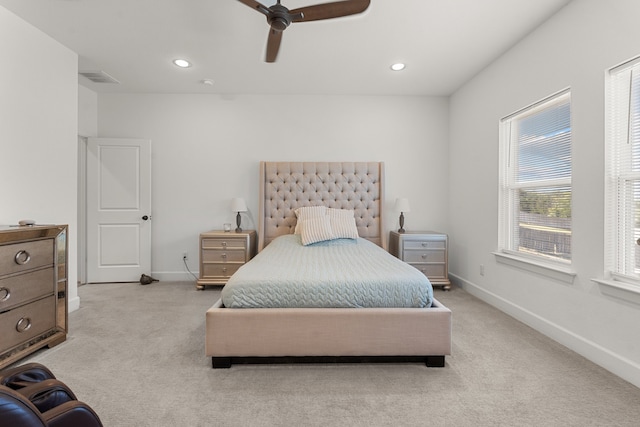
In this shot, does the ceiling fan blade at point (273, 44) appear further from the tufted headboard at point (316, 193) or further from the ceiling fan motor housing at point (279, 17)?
the tufted headboard at point (316, 193)

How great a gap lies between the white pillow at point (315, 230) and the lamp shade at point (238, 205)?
0.90m

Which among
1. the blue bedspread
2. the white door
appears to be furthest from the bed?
the white door

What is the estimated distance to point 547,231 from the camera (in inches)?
107

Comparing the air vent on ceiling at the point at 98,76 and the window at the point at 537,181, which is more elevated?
the air vent on ceiling at the point at 98,76

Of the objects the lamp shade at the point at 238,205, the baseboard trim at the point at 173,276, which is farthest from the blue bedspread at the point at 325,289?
the baseboard trim at the point at 173,276

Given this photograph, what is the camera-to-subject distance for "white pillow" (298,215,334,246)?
3.36 metres

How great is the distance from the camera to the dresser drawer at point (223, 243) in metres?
3.79

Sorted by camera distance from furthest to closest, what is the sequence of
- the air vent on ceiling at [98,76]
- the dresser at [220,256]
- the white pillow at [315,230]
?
1. the dresser at [220,256]
2. the air vent on ceiling at [98,76]
3. the white pillow at [315,230]

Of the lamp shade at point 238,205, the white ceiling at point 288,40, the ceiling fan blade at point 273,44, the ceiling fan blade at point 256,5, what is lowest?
the lamp shade at point 238,205

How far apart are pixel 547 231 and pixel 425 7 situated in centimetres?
215

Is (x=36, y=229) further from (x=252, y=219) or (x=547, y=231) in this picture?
(x=547, y=231)

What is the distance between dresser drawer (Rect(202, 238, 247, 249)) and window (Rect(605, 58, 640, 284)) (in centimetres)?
340

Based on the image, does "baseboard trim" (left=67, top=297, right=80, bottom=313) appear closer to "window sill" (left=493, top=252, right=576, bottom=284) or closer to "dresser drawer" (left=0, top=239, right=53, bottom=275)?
"dresser drawer" (left=0, top=239, right=53, bottom=275)

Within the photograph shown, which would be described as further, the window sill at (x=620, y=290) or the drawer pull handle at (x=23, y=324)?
the drawer pull handle at (x=23, y=324)
